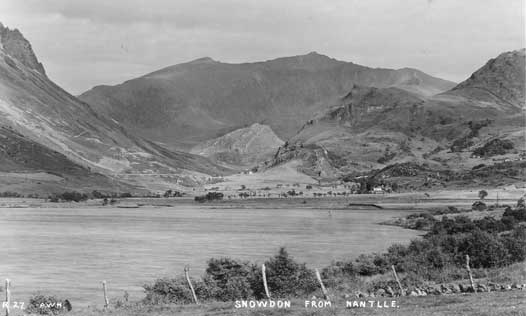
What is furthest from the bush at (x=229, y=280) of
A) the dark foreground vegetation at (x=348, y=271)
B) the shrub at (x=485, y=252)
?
the shrub at (x=485, y=252)

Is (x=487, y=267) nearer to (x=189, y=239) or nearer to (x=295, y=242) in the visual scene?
(x=295, y=242)

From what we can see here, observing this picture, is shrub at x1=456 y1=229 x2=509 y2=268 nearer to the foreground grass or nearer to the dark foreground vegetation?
the dark foreground vegetation

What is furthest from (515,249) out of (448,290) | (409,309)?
(409,309)

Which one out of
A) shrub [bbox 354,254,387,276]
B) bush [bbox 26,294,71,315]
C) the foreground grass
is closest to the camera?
the foreground grass

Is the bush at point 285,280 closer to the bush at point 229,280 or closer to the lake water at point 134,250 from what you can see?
the bush at point 229,280

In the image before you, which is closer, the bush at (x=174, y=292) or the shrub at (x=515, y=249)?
the bush at (x=174, y=292)

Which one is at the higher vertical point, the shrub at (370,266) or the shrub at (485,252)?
the shrub at (485,252)

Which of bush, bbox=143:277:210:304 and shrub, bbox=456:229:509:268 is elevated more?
shrub, bbox=456:229:509:268

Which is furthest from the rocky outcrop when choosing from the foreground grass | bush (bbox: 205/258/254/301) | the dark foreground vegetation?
bush (bbox: 205/258/254/301)

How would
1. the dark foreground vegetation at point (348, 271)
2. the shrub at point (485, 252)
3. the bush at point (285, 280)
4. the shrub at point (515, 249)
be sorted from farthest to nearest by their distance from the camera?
the shrub at point (515, 249) < the shrub at point (485, 252) < the bush at point (285, 280) < the dark foreground vegetation at point (348, 271)

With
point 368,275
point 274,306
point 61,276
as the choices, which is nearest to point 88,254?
point 61,276
